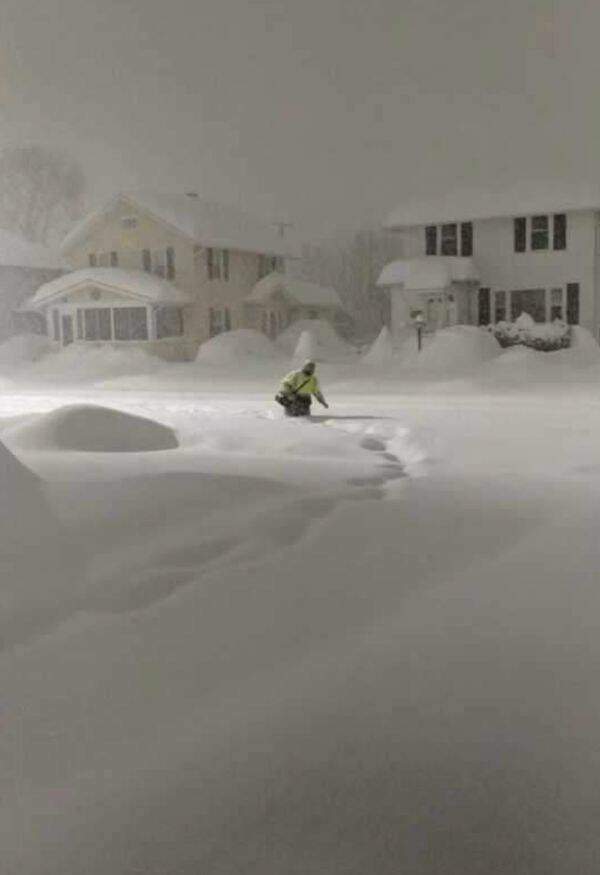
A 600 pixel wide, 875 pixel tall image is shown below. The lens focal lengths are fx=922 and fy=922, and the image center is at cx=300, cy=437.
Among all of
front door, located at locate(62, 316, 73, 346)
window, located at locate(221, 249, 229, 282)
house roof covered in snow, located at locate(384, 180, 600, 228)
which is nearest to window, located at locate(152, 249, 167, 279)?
window, located at locate(221, 249, 229, 282)

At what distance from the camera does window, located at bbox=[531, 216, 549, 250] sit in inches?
279

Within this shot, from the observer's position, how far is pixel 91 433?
4.64m

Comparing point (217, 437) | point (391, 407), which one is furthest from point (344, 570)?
point (391, 407)

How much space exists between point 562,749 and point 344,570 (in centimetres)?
108

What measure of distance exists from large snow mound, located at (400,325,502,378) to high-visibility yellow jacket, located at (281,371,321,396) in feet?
5.42

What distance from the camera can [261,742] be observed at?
1.70 metres

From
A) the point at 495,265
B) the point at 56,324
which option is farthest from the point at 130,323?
the point at 495,265

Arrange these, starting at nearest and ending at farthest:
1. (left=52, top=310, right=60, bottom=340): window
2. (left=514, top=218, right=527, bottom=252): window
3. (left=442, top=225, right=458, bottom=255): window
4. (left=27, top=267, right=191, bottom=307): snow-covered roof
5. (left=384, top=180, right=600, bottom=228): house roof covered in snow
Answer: (left=384, top=180, right=600, bottom=228): house roof covered in snow < (left=514, top=218, right=527, bottom=252): window < (left=442, top=225, right=458, bottom=255): window < (left=27, top=267, right=191, bottom=307): snow-covered roof < (left=52, top=310, right=60, bottom=340): window

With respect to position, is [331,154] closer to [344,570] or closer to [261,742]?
[344,570]

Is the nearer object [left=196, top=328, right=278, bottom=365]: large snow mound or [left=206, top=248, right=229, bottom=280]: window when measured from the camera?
[left=196, top=328, right=278, bottom=365]: large snow mound

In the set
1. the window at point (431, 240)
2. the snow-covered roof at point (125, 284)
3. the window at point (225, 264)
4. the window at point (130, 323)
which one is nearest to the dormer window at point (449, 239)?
the window at point (431, 240)

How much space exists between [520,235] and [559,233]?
31cm

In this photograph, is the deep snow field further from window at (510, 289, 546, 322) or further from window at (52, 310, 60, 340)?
window at (52, 310, 60, 340)

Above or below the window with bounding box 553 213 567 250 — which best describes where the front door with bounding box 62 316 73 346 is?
below
